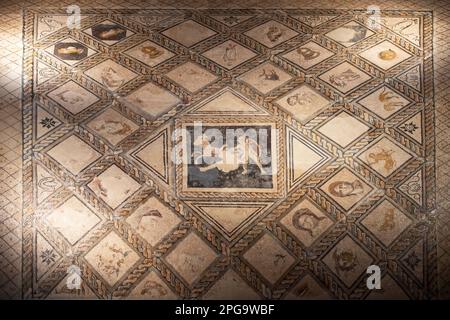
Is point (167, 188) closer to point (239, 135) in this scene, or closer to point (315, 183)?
point (239, 135)

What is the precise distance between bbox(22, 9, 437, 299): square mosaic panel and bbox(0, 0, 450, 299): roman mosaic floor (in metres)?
0.01

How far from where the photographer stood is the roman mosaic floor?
4.40 metres

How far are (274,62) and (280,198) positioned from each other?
1.32 m

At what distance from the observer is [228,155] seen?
4930 mm

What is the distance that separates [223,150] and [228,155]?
6cm

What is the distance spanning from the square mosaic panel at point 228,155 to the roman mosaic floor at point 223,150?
0.04 feet

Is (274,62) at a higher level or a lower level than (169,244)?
higher

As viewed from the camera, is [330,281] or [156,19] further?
[156,19]

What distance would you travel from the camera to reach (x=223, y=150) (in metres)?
4.95

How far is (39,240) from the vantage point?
4.52 meters

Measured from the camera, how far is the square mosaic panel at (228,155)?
173 inches

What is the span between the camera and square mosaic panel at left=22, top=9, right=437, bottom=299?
4.40m

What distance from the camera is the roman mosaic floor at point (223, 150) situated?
440 cm

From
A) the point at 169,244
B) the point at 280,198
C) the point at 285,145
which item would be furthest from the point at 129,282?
the point at 285,145
